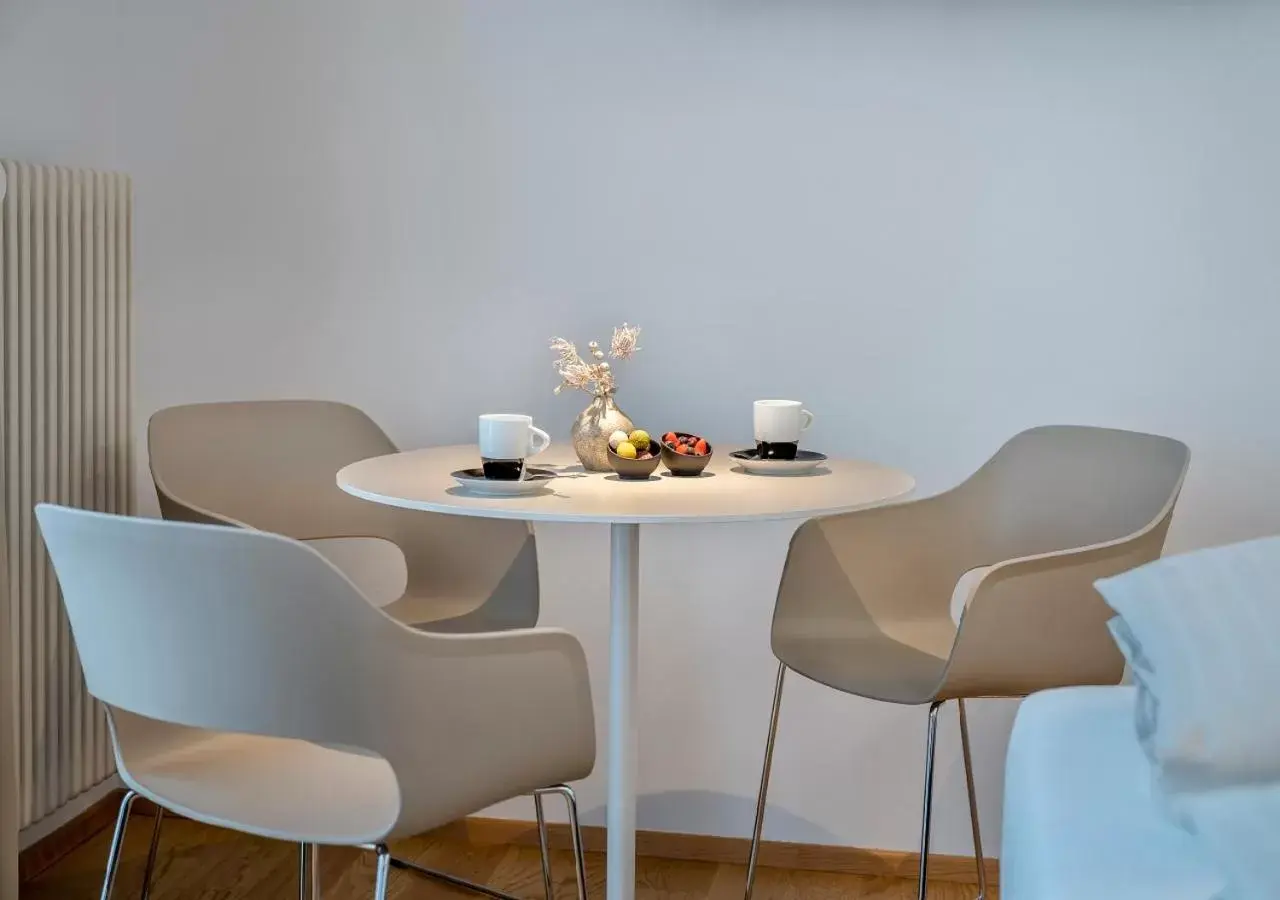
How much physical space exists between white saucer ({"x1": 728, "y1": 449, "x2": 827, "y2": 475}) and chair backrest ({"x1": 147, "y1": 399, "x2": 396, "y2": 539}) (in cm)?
80

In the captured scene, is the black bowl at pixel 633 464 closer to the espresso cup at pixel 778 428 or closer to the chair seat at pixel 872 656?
the espresso cup at pixel 778 428

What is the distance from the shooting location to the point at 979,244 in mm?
2762

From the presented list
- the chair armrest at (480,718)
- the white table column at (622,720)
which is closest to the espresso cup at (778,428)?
the white table column at (622,720)

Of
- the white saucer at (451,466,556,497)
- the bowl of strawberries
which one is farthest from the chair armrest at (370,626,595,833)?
the bowl of strawberries

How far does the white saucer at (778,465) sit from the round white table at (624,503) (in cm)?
2

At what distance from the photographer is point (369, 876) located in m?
2.77

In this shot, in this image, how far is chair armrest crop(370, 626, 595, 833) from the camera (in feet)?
5.05

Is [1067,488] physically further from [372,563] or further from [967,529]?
[372,563]

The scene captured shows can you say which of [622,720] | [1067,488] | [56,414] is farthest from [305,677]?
[1067,488]

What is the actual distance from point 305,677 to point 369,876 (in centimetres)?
140

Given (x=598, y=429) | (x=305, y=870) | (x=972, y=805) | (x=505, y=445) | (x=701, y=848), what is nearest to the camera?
(x=505, y=445)

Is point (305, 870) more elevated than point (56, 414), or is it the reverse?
point (56, 414)

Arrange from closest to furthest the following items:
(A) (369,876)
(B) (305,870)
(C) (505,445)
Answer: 1. (C) (505,445)
2. (B) (305,870)
3. (A) (369,876)

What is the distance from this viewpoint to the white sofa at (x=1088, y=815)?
115cm
